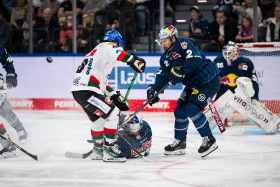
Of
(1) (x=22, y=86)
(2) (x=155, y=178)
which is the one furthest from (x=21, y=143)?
(1) (x=22, y=86)

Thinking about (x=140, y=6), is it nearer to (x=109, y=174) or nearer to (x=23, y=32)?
(x=23, y=32)

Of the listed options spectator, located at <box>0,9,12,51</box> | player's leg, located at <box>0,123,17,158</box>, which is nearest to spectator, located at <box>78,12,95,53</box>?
spectator, located at <box>0,9,12,51</box>

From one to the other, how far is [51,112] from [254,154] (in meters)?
4.35

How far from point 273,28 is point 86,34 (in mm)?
2878

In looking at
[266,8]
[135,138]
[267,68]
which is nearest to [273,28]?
[266,8]

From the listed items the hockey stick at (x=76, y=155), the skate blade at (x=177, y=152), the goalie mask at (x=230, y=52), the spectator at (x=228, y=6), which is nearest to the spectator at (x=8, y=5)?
the spectator at (x=228, y=6)

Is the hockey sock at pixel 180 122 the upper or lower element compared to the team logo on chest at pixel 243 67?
lower

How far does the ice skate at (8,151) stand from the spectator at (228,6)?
169 inches

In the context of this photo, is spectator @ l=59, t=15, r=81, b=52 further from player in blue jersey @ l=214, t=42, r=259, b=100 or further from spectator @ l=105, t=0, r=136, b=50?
player in blue jersey @ l=214, t=42, r=259, b=100

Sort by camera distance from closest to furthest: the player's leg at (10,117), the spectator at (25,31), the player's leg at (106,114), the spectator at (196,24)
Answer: the player's leg at (106,114), the player's leg at (10,117), the spectator at (196,24), the spectator at (25,31)

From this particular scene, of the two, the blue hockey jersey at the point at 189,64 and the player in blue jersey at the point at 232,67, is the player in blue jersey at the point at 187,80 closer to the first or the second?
the blue hockey jersey at the point at 189,64

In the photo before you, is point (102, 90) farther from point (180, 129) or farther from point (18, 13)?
point (18, 13)

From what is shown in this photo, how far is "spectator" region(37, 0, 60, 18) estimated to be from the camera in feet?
29.9

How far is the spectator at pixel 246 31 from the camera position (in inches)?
319
